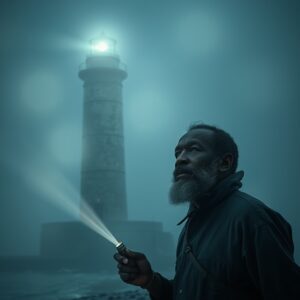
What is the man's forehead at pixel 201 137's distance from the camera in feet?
7.76

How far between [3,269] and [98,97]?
36.7 feet

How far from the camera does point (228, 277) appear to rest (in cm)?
182

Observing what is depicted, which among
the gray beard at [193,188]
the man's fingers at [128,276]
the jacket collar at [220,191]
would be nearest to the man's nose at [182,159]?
the gray beard at [193,188]

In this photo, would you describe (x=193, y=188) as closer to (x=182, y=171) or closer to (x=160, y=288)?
(x=182, y=171)

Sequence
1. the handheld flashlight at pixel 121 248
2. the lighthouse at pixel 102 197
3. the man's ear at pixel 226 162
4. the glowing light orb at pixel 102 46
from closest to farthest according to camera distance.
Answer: the handheld flashlight at pixel 121 248 < the man's ear at pixel 226 162 < the lighthouse at pixel 102 197 < the glowing light orb at pixel 102 46

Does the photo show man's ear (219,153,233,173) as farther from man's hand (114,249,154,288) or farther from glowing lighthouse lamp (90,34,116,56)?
glowing lighthouse lamp (90,34,116,56)

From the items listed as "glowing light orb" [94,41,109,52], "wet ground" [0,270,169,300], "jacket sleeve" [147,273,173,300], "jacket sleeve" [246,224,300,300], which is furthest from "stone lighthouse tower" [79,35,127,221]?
"jacket sleeve" [246,224,300,300]

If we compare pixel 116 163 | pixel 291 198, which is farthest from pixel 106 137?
pixel 291 198

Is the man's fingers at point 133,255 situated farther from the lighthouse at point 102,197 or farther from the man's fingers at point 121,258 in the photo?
the lighthouse at point 102,197

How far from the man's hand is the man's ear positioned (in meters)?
0.69

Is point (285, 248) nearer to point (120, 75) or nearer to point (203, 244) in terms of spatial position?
point (203, 244)

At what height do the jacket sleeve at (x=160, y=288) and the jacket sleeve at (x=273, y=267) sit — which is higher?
the jacket sleeve at (x=273, y=267)

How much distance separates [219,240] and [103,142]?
74.6 feet

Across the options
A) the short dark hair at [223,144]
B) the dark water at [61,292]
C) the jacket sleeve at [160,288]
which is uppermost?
the short dark hair at [223,144]
